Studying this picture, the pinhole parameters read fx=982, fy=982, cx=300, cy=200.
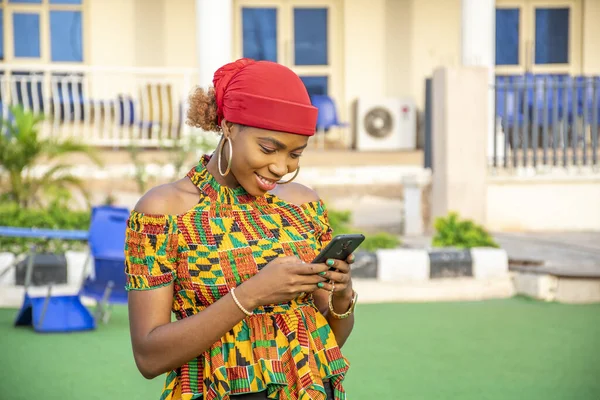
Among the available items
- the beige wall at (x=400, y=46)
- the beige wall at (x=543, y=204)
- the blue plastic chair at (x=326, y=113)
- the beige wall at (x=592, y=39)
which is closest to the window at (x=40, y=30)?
the blue plastic chair at (x=326, y=113)

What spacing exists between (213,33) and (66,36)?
365cm

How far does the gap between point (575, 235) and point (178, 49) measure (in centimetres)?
695

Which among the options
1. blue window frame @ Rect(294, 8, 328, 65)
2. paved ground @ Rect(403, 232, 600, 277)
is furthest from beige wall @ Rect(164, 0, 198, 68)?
paved ground @ Rect(403, 232, 600, 277)

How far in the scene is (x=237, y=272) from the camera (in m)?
2.26

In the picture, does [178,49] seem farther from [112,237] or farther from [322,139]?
[112,237]

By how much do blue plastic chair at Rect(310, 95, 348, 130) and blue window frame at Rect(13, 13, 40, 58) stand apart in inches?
164

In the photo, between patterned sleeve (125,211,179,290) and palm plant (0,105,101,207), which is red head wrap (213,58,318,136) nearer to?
patterned sleeve (125,211,179,290)

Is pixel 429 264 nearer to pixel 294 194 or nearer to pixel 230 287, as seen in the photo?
pixel 294 194

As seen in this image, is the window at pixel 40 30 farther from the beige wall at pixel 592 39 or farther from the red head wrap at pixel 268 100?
the red head wrap at pixel 268 100

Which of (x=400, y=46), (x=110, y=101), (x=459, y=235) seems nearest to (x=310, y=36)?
(x=400, y=46)

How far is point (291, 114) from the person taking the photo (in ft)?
7.29

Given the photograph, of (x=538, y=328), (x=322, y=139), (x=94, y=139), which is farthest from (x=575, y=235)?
(x=94, y=139)

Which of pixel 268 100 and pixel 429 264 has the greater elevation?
pixel 268 100

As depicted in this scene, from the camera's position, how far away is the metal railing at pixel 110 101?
40.7 ft
